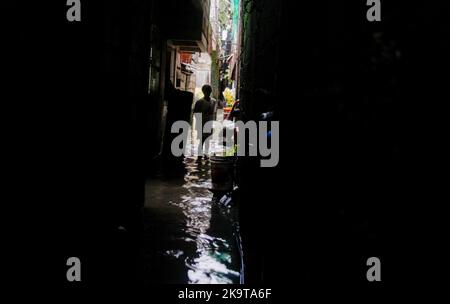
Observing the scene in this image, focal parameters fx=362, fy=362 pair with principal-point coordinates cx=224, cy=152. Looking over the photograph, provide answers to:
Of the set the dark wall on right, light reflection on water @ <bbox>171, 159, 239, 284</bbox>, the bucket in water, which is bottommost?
light reflection on water @ <bbox>171, 159, 239, 284</bbox>

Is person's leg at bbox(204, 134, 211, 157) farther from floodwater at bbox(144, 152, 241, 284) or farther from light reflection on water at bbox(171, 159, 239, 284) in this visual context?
light reflection on water at bbox(171, 159, 239, 284)

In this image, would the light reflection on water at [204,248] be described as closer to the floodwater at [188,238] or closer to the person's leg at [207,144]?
the floodwater at [188,238]

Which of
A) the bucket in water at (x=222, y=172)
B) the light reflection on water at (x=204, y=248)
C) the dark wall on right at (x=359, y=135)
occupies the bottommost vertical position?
the light reflection on water at (x=204, y=248)

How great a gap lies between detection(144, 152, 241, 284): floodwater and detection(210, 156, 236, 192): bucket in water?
420 millimetres

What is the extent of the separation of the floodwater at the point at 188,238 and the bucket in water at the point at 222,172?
1.38 ft

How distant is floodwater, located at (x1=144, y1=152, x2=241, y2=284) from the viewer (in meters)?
4.87

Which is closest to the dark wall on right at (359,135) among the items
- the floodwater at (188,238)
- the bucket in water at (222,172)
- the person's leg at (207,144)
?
the floodwater at (188,238)

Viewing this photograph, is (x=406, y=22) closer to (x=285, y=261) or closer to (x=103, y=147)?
(x=285, y=261)

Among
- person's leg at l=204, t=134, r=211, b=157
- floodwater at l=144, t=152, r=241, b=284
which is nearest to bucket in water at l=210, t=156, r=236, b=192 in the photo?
floodwater at l=144, t=152, r=241, b=284

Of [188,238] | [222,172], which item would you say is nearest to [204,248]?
[188,238]

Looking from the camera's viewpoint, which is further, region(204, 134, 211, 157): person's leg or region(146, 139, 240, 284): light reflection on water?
region(204, 134, 211, 157): person's leg

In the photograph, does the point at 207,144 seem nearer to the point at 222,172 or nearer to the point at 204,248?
the point at 222,172

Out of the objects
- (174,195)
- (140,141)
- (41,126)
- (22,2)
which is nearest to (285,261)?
(41,126)

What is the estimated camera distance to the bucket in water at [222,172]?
28.4 feet
